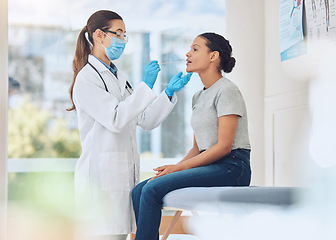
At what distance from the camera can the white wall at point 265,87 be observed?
270 cm

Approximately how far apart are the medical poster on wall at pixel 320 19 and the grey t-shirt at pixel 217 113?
1.92 ft

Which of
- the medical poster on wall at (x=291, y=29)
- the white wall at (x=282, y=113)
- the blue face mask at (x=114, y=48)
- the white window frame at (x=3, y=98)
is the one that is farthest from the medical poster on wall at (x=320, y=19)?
the white window frame at (x=3, y=98)

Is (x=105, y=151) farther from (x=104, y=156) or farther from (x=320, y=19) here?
(x=320, y=19)

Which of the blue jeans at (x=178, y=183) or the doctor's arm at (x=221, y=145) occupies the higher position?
the doctor's arm at (x=221, y=145)

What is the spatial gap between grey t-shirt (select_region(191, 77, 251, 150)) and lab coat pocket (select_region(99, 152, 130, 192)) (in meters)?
0.35

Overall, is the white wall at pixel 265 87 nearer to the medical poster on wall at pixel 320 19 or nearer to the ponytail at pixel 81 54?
the medical poster on wall at pixel 320 19

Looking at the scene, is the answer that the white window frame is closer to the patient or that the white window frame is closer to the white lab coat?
the white lab coat

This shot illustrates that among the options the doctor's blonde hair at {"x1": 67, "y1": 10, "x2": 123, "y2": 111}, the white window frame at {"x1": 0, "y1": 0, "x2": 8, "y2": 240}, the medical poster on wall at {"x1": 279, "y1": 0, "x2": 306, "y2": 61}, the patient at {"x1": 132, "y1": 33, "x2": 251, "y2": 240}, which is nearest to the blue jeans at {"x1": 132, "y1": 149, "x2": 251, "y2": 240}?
the patient at {"x1": 132, "y1": 33, "x2": 251, "y2": 240}

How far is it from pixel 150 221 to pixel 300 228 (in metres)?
0.59

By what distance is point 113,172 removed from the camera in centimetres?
191

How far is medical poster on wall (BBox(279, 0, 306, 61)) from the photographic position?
249 cm

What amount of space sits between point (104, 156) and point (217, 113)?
0.51 metres

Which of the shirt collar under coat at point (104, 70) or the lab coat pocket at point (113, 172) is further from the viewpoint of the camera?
the shirt collar under coat at point (104, 70)

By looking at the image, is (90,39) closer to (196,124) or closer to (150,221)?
(196,124)
